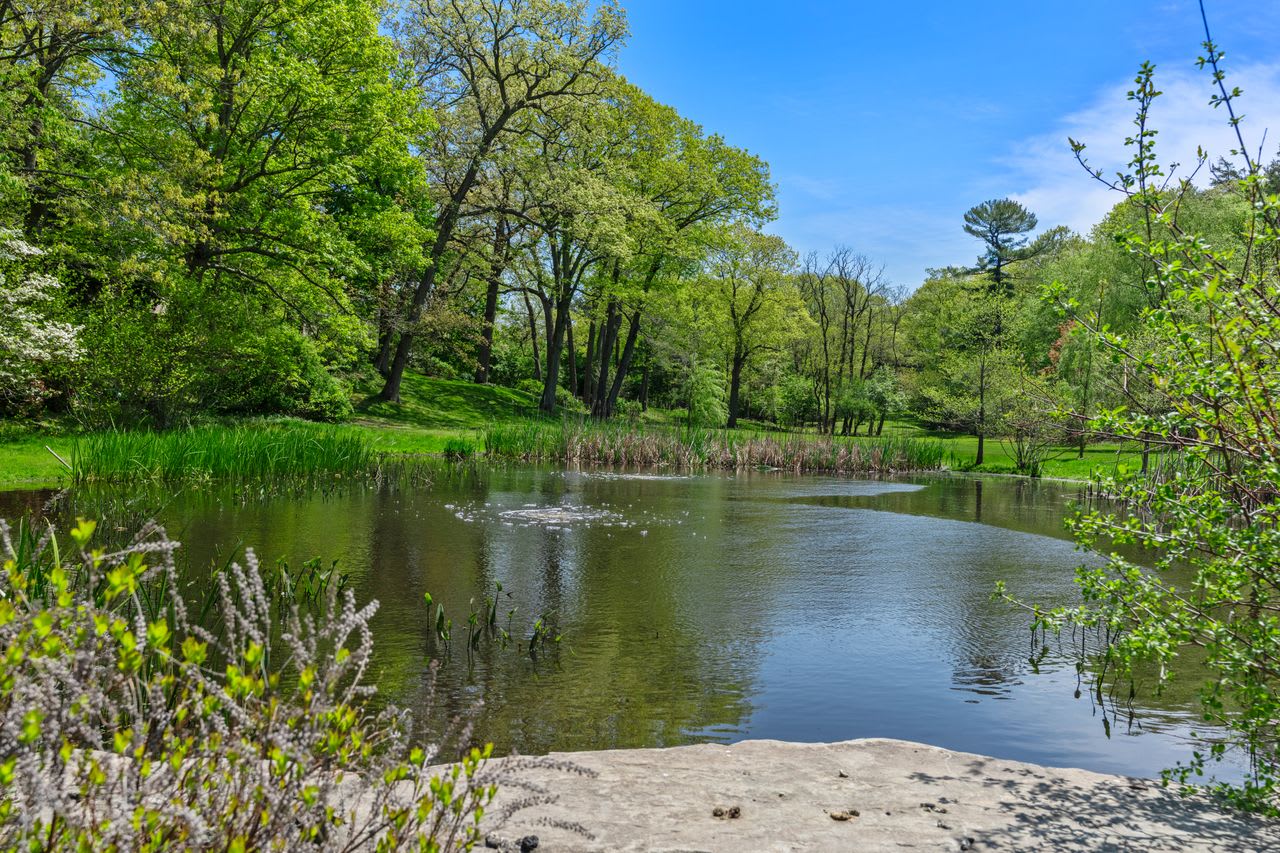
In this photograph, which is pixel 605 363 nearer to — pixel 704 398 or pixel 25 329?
pixel 704 398

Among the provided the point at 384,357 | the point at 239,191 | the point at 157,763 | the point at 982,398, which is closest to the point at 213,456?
the point at 239,191

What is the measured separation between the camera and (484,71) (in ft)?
104

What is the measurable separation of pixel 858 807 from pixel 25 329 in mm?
19013

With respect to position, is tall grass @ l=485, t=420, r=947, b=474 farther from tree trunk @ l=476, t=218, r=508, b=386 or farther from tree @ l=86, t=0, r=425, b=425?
tree trunk @ l=476, t=218, r=508, b=386

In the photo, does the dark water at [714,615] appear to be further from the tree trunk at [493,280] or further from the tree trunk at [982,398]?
the tree trunk at [493,280]

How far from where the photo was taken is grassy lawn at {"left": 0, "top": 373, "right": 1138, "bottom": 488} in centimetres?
1537

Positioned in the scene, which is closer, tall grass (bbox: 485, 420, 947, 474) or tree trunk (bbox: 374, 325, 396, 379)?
tall grass (bbox: 485, 420, 947, 474)

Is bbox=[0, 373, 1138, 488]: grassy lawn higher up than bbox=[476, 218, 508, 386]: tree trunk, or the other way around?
bbox=[476, 218, 508, 386]: tree trunk

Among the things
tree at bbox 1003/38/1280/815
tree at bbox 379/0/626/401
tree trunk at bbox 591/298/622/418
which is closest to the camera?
tree at bbox 1003/38/1280/815

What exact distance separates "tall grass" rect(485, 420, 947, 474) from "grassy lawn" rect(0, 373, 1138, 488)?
2086mm

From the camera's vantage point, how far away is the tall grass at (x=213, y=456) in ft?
45.7

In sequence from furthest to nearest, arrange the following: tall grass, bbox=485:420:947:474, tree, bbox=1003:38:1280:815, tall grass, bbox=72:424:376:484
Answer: tall grass, bbox=485:420:947:474 < tall grass, bbox=72:424:376:484 < tree, bbox=1003:38:1280:815

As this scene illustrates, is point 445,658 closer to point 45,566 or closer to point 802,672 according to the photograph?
point 802,672

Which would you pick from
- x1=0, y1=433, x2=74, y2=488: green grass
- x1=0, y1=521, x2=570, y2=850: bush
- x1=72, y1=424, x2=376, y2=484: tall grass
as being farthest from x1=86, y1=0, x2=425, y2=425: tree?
x1=0, y1=521, x2=570, y2=850: bush
